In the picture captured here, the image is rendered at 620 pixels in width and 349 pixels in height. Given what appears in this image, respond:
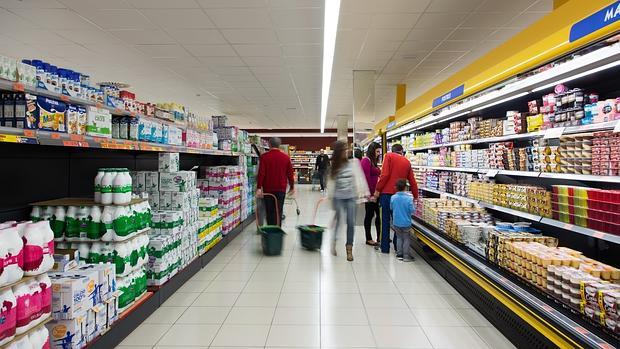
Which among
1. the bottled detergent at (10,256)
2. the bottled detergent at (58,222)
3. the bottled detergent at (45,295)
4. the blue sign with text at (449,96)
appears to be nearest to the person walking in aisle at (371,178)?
the blue sign with text at (449,96)

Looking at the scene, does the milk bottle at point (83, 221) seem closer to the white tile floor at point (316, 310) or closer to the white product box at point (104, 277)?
the white product box at point (104, 277)

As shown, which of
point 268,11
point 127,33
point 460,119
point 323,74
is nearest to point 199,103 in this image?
point 323,74

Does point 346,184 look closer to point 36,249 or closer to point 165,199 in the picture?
point 165,199

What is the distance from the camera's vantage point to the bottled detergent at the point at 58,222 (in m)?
2.67

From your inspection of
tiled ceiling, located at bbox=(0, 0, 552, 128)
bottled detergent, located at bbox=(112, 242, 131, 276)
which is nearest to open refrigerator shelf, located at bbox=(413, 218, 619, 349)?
bottled detergent, located at bbox=(112, 242, 131, 276)

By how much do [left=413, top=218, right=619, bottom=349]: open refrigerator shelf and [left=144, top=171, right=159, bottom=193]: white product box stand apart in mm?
3366

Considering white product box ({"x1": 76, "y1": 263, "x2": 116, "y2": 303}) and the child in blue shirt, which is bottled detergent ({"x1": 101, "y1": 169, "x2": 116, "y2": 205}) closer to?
white product box ({"x1": 76, "y1": 263, "x2": 116, "y2": 303})

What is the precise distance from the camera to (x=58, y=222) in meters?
2.68

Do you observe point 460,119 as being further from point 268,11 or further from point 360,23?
point 268,11

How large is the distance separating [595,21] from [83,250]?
12.2 ft

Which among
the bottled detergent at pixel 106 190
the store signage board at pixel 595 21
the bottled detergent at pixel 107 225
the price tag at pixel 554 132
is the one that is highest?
the store signage board at pixel 595 21

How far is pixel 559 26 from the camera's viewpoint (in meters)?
2.55

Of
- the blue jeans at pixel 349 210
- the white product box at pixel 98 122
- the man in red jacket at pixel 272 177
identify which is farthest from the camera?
the man in red jacket at pixel 272 177

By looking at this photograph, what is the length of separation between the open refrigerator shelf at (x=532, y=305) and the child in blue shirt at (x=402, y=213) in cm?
98
